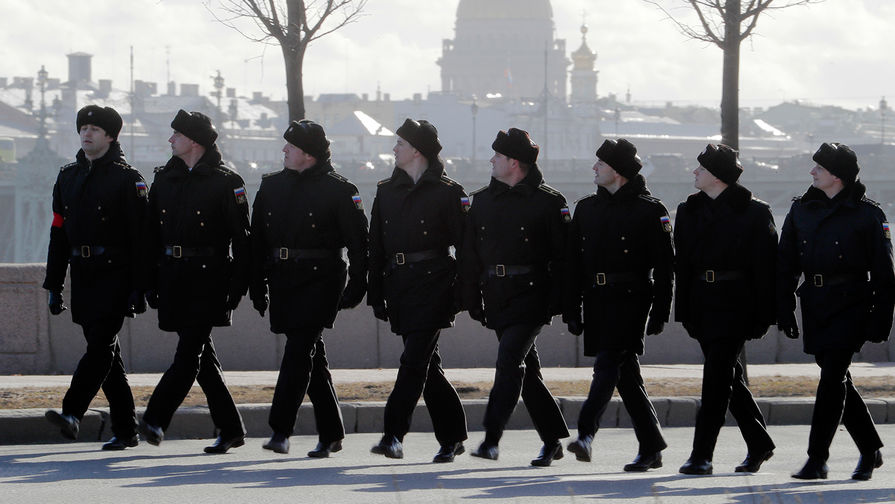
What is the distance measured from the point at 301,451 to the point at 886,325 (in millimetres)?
2690

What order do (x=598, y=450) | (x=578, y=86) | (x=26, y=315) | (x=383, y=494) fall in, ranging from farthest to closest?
(x=578, y=86) → (x=26, y=315) → (x=598, y=450) → (x=383, y=494)

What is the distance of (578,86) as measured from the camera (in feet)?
581

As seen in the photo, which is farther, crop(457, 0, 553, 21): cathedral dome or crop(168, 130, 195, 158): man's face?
crop(457, 0, 553, 21): cathedral dome

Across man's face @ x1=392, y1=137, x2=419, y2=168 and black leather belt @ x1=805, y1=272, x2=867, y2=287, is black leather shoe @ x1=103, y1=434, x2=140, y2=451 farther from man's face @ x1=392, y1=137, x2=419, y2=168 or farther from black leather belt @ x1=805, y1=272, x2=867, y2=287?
black leather belt @ x1=805, y1=272, x2=867, y2=287

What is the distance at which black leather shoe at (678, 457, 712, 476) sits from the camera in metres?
7.40

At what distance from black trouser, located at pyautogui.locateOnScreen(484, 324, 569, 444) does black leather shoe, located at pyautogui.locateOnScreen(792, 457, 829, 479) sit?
1.04m

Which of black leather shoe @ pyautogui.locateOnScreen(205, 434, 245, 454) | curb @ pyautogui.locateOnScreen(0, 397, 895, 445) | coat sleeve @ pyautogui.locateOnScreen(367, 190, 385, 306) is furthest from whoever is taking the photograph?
curb @ pyautogui.locateOnScreen(0, 397, 895, 445)

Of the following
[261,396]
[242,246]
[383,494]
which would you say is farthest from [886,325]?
[261,396]

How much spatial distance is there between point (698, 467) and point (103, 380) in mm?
2676

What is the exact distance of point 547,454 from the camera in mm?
7770

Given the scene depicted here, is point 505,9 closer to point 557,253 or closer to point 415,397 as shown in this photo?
point 557,253

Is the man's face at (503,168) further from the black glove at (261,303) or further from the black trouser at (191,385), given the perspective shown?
the black trouser at (191,385)

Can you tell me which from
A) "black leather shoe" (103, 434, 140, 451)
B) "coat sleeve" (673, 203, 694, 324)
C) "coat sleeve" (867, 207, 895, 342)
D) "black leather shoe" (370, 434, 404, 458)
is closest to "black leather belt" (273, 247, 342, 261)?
"black leather shoe" (370, 434, 404, 458)

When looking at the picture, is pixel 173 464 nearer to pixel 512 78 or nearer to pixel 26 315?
pixel 26 315
